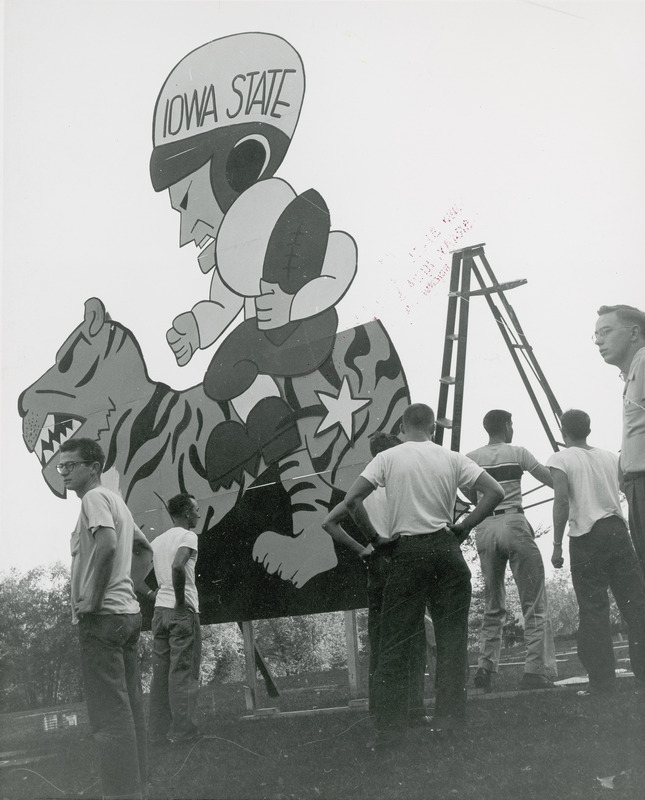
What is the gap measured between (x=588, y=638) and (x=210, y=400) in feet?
6.66

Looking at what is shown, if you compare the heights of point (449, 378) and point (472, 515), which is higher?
point (449, 378)

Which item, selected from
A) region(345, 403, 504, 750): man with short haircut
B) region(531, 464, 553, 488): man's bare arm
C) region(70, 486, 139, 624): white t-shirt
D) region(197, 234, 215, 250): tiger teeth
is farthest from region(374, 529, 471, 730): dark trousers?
region(197, 234, 215, 250): tiger teeth

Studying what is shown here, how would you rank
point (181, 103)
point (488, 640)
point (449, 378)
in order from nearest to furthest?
point (488, 640), point (449, 378), point (181, 103)

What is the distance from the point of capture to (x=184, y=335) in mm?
3986

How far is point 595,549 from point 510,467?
0.46 meters

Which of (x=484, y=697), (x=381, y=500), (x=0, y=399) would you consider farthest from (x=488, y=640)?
(x=0, y=399)

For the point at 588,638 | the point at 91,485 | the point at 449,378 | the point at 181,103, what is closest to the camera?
the point at 91,485

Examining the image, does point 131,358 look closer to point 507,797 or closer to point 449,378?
point 449,378

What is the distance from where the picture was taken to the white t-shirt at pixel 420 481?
267 cm

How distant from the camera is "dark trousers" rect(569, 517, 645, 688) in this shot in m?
2.85

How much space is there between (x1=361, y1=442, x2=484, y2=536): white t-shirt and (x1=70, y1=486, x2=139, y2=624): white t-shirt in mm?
822

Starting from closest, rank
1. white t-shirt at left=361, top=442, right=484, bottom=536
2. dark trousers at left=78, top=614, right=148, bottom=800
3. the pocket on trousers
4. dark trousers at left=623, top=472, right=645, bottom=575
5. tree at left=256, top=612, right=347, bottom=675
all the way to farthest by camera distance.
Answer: dark trousers at left=78, top=614, right=148, bottom=800 < dark trousers at left=623, top=472, right=645, bottom=575 < white t-shirt at left=361, top=442, right=484, bottom=536 < the pocket on trousers < tree at left=256, top=612, right=347, bottom=675

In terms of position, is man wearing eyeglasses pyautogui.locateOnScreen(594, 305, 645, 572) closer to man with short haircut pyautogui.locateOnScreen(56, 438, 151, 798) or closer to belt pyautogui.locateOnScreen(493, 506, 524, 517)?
belt pyautogui.locateOnScreen(493, 506, 524, 517)

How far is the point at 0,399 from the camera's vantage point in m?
4.05
